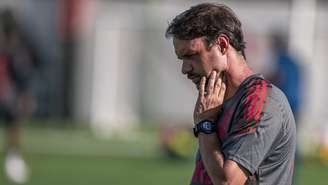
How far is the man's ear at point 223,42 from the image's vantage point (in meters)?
4.63

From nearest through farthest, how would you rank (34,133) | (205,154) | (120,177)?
(205,154) < (120,177) < (34,133)

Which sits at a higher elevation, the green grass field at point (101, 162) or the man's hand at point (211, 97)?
the man's hand at point (211, 97)

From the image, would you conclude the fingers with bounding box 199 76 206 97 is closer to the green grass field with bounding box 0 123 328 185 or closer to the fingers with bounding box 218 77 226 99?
the fingers with bounding box 218 77 226 99

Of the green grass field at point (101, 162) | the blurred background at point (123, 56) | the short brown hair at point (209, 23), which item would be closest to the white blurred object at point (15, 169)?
the green grass field at point (101, 162)

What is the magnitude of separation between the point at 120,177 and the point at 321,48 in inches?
508

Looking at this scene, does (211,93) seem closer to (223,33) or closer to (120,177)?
(223,33)

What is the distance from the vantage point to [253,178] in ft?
15.1

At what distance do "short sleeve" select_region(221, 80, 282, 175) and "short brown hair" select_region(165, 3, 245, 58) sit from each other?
11.0 inches

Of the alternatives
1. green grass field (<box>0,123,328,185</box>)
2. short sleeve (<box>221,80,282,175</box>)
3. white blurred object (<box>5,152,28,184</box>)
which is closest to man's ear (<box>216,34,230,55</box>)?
short sleeve (<box>221,80,282,175</box>)

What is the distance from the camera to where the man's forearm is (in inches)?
179

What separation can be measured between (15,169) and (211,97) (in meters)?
9.99

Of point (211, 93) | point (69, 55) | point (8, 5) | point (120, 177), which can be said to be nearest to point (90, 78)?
point (69, 55)

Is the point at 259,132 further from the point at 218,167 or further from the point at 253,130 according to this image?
the point at 218,167

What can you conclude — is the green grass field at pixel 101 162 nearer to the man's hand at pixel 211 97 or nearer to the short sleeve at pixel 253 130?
the man's hand at pixel 211 97
